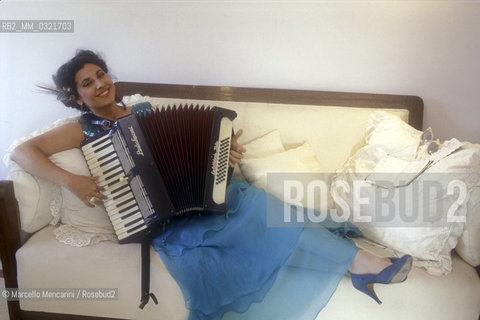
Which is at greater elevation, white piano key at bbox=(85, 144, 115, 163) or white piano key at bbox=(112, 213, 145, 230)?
white piano key at bbox=(85, 144, 115, 163)

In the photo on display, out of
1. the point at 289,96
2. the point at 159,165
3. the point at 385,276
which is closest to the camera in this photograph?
the point at 385,276

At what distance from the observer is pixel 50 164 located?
4.33 feet

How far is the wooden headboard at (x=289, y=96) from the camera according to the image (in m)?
1.75

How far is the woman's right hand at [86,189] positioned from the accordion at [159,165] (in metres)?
0.02

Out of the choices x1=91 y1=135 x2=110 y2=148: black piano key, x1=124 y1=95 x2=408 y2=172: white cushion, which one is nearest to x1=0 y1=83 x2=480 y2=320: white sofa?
x1=124 y1=95 x2=408 y2=172: white cushion

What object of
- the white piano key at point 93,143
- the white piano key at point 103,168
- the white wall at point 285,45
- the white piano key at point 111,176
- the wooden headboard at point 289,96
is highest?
the white wall at point 285,45

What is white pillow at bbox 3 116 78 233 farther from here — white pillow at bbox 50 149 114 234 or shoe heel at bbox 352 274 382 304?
shoe heel at bbox 352 274 382 304

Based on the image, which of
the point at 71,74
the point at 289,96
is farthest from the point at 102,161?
the point at 289,96

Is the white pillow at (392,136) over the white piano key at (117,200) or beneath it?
over

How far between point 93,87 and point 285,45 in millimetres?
918

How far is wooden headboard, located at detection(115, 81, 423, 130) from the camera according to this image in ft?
5.73

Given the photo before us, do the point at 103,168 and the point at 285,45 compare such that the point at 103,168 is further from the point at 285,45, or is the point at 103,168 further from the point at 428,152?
the point at 428,152

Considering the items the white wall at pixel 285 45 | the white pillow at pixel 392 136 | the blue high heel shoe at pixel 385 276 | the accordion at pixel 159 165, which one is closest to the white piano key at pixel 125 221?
the accordion at pixel 159 165

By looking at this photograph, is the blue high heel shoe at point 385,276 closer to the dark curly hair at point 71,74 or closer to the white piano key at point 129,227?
the white piano key at point 129,227
